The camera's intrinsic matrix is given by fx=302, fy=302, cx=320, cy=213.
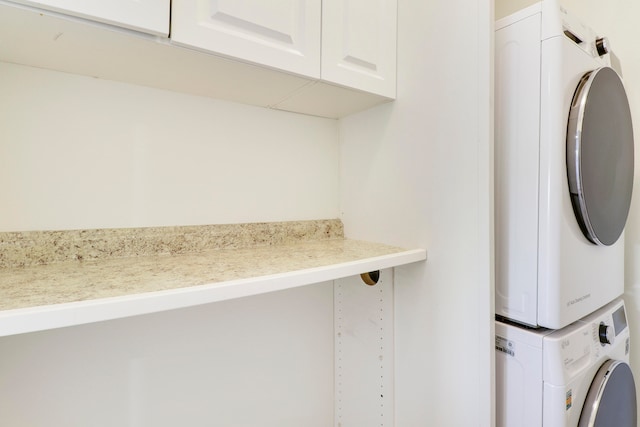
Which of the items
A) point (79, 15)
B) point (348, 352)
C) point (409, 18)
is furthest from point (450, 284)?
point (79, 15)

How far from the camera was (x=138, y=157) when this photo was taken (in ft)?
3.27

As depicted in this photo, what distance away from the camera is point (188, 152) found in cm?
108

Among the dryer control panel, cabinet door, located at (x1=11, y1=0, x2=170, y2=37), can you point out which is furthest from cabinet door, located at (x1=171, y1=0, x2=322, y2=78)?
the dryer control panel

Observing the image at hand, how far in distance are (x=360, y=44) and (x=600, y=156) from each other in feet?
2.77

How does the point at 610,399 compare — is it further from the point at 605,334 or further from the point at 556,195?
the point at 556,195

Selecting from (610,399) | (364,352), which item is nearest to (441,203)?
(364,352)

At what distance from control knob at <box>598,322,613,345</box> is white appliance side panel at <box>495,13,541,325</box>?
0.36 m

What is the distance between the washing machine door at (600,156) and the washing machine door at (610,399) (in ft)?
1.40

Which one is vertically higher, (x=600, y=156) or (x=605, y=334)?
(x=600, y=156)

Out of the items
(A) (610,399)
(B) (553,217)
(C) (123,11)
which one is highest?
(C) (123,11)

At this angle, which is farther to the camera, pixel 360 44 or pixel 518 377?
pixel 360 44

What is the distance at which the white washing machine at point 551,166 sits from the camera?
2.74 ft

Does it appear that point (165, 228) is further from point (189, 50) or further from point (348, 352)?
point (348, 352)

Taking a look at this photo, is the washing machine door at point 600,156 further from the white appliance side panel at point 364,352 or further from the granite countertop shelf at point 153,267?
the white appliance side panel at point 364,352
